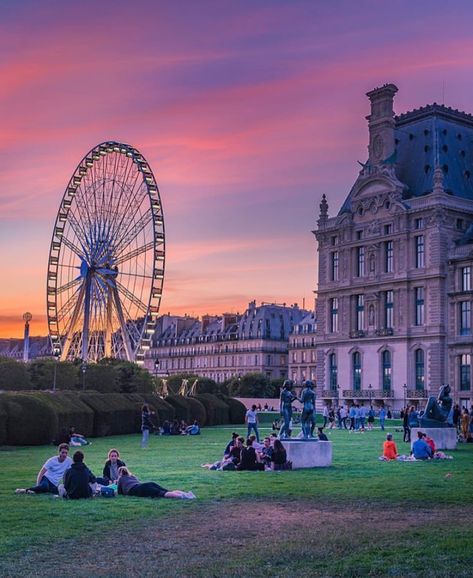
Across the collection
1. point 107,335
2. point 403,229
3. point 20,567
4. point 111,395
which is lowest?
point 20,567

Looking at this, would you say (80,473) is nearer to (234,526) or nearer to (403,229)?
(234,526)

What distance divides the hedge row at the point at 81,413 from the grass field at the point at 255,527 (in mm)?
14115

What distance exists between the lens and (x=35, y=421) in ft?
138

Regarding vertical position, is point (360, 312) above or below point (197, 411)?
above

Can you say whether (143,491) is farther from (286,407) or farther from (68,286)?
(68,286)

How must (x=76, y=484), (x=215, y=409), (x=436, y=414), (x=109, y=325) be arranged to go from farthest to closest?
(x=109, y=325)
(x=215, y=409)
(x=436, y=414)
(x=76, y=484)

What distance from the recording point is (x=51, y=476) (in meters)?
22.2

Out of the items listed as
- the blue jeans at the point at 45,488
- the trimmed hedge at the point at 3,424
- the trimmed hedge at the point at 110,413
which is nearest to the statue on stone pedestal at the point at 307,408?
the blue jeans at the point at 45,488

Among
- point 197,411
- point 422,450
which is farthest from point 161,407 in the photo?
point 422,450

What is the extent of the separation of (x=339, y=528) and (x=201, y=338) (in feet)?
501

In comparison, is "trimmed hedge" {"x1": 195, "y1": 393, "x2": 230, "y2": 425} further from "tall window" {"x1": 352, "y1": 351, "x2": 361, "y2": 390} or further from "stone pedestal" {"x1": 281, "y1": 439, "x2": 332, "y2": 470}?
"stone pedestal" {"x1": 281, "y1": 439, "x2": 332, "y2": 470}

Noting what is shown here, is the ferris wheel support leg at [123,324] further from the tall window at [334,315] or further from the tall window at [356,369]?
the tall window at [334,315]

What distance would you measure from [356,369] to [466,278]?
61.0ft

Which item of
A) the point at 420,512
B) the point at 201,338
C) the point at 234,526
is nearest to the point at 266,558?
the point at 234,526
